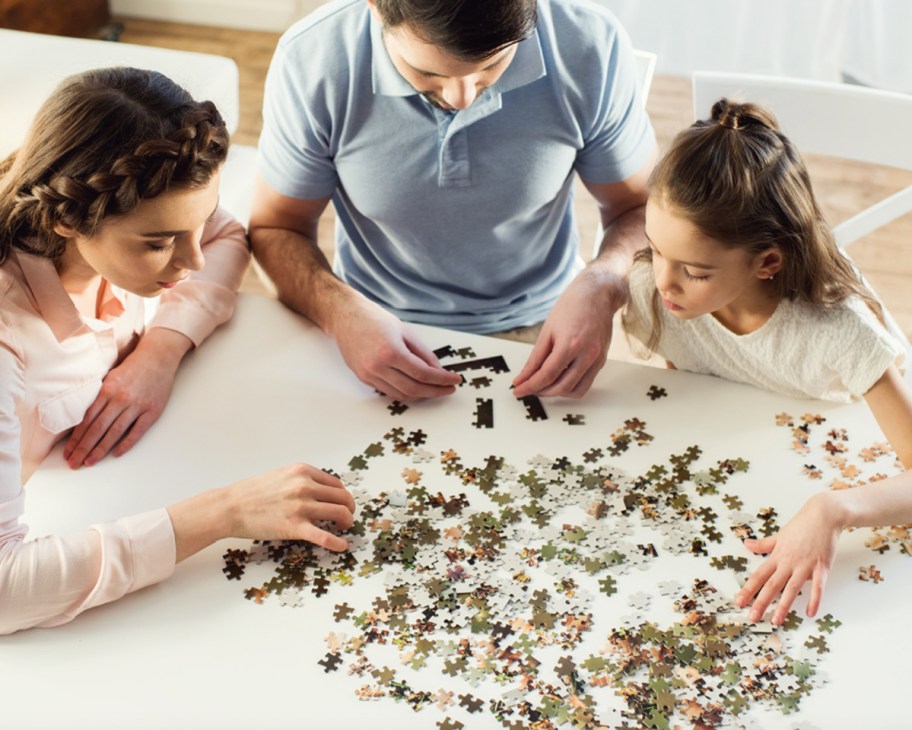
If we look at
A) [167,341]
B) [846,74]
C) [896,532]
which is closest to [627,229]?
[896,532]

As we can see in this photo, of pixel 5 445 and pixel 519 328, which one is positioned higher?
pixel 5 445

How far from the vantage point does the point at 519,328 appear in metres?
2.11

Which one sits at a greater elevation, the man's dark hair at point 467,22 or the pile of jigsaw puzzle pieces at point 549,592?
the man's dark hair at point 467,22

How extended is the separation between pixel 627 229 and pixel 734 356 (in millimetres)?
367

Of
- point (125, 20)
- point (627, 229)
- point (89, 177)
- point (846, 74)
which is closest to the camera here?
point (89, 177)

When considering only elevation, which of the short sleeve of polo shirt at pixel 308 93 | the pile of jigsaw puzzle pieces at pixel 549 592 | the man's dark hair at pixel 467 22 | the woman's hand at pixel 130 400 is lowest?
the pile of jigsaw puzzle pieces at pixel 549 592

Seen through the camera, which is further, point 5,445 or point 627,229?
point 627,229

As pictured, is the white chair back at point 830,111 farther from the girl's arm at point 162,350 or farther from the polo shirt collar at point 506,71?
the girl's arm at point 162,350

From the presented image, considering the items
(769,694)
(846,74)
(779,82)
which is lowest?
(846,74)

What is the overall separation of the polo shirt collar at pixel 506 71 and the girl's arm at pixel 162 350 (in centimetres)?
41

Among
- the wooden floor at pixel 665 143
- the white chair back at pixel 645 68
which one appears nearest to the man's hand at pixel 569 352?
the white chair back at pixel 645 68

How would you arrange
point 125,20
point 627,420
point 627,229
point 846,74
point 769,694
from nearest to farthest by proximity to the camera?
point 769,694 → point 627,420 → point 627,229 → point 846,74 → point 125,20

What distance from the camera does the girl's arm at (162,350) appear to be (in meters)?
1.48

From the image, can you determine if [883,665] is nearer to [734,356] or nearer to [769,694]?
[769,694]
